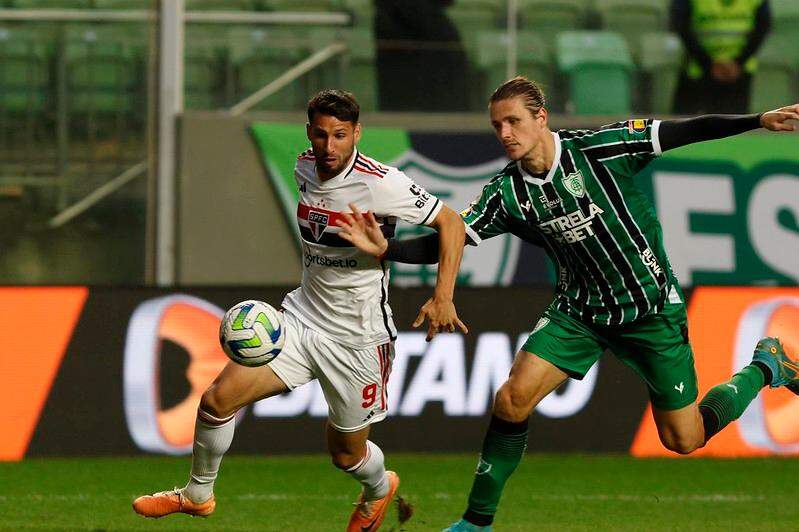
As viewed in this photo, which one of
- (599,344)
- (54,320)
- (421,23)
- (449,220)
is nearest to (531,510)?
(599,344)

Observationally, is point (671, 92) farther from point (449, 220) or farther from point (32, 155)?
point (449, 220)

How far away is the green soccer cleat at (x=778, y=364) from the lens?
7.53 metres

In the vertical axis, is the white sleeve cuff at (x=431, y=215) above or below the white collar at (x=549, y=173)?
below

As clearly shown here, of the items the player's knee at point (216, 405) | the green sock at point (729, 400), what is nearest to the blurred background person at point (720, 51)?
the green sock at point (729, 400)

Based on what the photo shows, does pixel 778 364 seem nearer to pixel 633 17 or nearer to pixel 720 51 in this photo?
pixel 720 51

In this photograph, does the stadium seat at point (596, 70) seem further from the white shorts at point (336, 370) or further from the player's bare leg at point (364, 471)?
the white shorts at point (336, 370)

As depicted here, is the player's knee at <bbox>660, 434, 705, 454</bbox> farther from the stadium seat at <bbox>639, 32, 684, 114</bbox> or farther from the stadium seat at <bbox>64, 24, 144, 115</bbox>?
the stadium seat at <bbox>64, 24, 144, 115</bbox>

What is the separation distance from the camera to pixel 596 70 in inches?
512

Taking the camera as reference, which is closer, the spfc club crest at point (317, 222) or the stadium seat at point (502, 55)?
the spfc club crest at point (317, 222)

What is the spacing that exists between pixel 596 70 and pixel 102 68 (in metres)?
4.13

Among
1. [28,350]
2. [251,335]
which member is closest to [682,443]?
[251,335]

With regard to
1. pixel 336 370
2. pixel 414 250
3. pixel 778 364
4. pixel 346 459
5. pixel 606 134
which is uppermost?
pixel 606 134

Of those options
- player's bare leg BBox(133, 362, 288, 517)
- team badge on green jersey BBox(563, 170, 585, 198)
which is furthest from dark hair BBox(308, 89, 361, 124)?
player's bare leg BBox(133, 362, 288, 517)

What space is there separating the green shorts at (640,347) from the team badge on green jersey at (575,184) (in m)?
0.59
